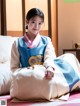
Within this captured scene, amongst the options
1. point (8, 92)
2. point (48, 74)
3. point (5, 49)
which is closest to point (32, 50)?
point (48, 74)

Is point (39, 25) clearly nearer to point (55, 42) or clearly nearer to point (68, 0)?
point (55, 42)

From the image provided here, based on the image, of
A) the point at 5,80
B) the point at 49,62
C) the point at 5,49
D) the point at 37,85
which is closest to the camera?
the point at 37,85

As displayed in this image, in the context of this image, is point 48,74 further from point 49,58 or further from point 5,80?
point 5,80

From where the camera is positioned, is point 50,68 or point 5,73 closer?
point 50,68

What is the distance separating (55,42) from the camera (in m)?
2.97

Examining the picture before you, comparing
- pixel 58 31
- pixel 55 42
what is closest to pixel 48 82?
pixel 55 42

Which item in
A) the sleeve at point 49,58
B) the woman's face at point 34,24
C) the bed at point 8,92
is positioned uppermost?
the woman's face at point 34,24

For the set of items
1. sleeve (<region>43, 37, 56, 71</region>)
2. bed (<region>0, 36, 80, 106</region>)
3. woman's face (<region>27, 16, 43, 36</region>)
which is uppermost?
woman's face (<region>27, 16, 43, 36</region>)

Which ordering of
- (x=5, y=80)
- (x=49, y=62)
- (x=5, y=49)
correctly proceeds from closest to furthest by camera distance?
(x=49, y=62), (x=5, y=80), (x=5, y=49)

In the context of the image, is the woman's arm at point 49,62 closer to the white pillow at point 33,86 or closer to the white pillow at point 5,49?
the white pillow at point 33,86

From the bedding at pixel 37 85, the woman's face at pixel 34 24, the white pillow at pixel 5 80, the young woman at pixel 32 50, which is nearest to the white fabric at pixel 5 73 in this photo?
the white pillow at pixel 5 80

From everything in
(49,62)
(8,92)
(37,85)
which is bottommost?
(8,92)

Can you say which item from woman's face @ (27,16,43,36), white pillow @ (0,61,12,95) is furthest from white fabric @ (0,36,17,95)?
woman's face @ (27,16,43,36)

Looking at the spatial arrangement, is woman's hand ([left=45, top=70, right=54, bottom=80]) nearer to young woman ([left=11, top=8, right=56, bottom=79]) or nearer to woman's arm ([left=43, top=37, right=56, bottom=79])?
woman's arm ([left=43, top=37, right=56, bottom=79])
